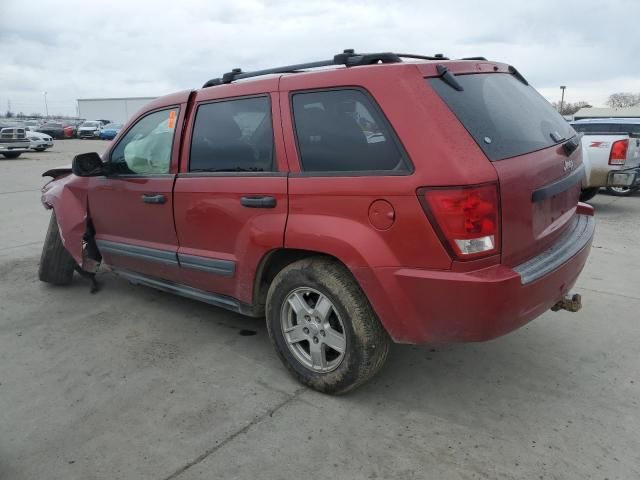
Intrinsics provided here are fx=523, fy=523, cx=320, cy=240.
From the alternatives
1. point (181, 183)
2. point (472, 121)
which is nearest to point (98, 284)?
point (181, 183)

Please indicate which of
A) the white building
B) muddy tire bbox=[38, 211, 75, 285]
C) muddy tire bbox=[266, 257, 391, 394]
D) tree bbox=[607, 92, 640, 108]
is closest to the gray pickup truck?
muddy tire bbox=[38, 211, 75, 285]

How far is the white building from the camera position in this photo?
51.4 m

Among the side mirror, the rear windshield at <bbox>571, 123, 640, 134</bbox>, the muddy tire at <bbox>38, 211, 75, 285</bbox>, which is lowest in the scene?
the muddy tire at <bbox>38, 211, 75, 285</bbox>

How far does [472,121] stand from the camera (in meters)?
2.56

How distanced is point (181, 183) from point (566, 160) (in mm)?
2419

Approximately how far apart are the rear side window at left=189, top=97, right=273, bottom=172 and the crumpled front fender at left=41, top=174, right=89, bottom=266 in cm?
148

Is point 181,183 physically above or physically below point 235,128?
below

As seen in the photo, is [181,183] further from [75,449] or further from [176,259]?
[75,449]

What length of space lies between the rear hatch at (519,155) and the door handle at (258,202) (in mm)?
1078

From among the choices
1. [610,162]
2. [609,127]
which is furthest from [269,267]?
[609,127]

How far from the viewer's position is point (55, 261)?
492 centimetres

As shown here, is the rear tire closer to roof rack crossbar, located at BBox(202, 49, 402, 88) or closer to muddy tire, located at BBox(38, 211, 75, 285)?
roof rack crossbar, located at BBox(202, 49, 402, 88)

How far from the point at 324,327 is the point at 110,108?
57356 millimetres

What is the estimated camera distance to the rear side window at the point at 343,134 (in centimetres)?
259
